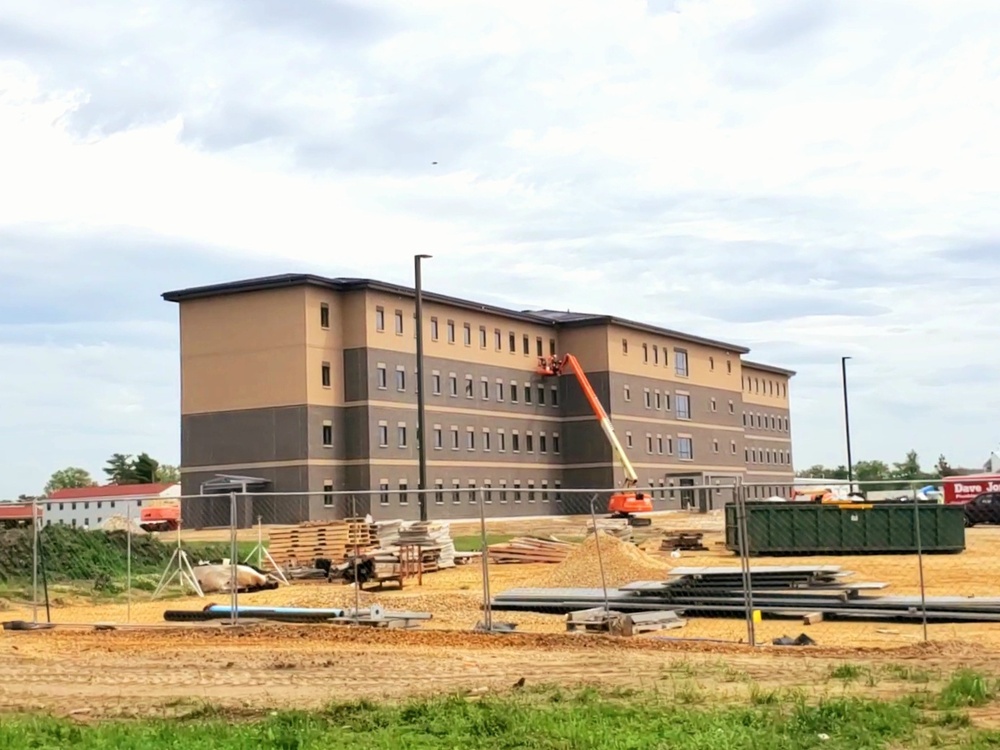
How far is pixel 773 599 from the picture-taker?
874 inches

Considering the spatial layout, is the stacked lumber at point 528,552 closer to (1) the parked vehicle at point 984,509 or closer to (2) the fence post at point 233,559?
(2) the fence post at point 233,559

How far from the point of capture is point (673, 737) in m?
9.72

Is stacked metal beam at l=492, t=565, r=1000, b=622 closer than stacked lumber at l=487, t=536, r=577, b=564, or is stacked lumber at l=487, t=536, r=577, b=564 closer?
stacked metal beam at l=492, t=565, r=1000, b=622

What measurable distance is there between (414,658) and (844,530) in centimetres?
2428

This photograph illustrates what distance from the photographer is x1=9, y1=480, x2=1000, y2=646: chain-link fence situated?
20578 millimetres

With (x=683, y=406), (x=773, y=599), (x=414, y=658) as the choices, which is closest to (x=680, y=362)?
(x=683, y=406)

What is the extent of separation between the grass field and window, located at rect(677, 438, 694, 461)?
90343 millimetres

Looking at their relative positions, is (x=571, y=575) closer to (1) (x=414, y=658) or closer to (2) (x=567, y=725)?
(1) (x=414, y=658)

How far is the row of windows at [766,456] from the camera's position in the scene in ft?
381

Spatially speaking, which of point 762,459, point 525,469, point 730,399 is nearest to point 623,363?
point 525,469

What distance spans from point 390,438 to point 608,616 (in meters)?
56.9

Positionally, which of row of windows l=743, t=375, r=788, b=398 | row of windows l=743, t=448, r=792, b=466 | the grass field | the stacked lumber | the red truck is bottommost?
the grass field

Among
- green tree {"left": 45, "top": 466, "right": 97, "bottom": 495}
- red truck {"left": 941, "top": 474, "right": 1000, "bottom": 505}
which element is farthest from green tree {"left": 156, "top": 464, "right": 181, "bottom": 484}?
red truck {"left": 941, "top": 474, "right": 1000, "bottom": 505}

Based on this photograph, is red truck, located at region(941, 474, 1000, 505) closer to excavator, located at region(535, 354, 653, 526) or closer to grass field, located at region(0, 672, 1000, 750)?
excavator, located at region(535, 354, 653, 526)
